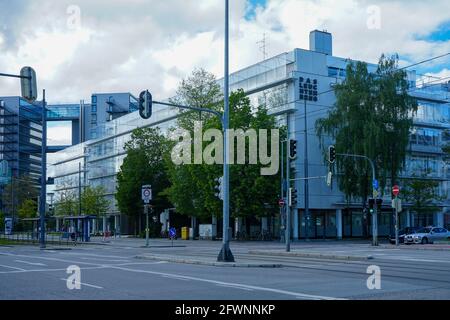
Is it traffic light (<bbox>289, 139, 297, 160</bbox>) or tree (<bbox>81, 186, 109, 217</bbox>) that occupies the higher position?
traffic light (<bbox>289, 139, 297, 160</bbox>)

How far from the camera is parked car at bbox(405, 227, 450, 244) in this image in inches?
1880

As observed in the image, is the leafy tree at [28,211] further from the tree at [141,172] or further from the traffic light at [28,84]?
the traffic light at [28,84]

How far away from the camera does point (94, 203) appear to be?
84250 mm

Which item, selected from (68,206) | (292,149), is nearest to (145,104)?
(292,149)

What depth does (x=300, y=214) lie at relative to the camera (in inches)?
2347

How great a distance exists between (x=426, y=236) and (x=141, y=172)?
36474 millimetres

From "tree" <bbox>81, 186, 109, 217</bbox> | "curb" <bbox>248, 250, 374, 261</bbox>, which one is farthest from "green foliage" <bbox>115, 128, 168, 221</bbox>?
"curb" <bbox>248, 250, 374, 261</bbox>

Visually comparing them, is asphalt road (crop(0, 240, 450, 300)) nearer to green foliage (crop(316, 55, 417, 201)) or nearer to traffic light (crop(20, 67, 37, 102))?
traffic light (crop(20, 67, 37, 102))

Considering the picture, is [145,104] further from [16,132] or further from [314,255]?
[16,132]

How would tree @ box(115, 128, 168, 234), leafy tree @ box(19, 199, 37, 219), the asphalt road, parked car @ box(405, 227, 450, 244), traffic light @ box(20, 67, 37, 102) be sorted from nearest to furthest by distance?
the asphalt road < traffic light @ box(20, 67, 37, 102) < parked car @ box(405, 227, 450, 244) < tree @ box(115, 128, 168, 234) < leafy tree @ box(19, 199, 37, 219)

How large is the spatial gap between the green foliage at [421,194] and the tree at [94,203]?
44392mm

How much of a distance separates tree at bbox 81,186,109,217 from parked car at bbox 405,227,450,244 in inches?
1946

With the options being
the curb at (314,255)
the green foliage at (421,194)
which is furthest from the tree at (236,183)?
the curb at (314,255)
